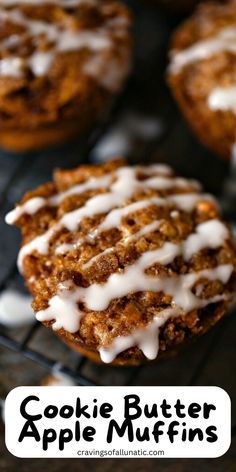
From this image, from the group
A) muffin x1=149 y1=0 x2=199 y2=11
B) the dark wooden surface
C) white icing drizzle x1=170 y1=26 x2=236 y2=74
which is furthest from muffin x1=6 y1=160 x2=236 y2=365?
muffin x1=149 y1=0 x2=199 y2=11

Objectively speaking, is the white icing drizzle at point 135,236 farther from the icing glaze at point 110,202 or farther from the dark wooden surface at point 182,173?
the dark wooden surface at point 182,173

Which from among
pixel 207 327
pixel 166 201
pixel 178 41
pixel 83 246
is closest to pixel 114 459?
Result: pixel 207 327

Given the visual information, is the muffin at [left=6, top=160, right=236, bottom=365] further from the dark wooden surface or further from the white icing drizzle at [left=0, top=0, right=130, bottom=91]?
the white icing drizzle at [left=0, top=0, right=130, bottom=91]

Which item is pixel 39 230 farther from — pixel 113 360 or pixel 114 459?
pixel 114 459

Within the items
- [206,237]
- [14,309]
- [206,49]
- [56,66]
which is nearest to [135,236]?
[206,237]

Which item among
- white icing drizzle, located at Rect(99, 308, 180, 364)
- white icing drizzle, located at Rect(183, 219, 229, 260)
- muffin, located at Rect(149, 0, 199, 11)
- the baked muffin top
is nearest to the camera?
white icing drizzle, located at Rect(99, 308, 180, 364)
